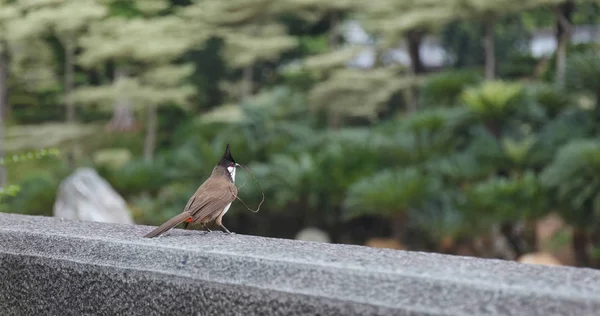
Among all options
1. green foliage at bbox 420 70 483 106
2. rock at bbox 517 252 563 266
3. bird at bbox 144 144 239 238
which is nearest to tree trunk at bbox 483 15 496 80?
green foliage at bbox 420 70 483 106

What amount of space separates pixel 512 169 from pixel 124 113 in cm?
362

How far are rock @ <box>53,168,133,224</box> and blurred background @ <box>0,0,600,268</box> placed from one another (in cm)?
1

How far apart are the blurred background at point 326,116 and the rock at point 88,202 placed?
0.04ft

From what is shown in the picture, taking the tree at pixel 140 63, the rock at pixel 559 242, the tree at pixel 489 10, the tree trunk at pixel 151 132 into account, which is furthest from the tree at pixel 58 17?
the rock at pixel 559 242

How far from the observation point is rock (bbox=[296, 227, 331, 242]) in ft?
14.7

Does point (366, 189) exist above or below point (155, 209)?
above

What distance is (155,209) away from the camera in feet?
15.6

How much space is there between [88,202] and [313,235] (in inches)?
53.7

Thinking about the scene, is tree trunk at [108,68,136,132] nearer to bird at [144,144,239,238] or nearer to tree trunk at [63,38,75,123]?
tree trunk at [63,38,75,123]

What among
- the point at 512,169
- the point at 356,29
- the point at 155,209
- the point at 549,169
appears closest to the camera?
the point at 549,169

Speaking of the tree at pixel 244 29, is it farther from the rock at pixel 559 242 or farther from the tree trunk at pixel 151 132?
the rock at pixel 559 242

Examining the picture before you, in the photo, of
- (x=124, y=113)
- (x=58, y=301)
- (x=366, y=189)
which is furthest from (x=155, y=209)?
(x=58, y=301)

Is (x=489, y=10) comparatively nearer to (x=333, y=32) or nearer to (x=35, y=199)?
(x=333, y=32)

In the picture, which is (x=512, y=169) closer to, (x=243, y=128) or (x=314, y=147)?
(x=314, y=147)
